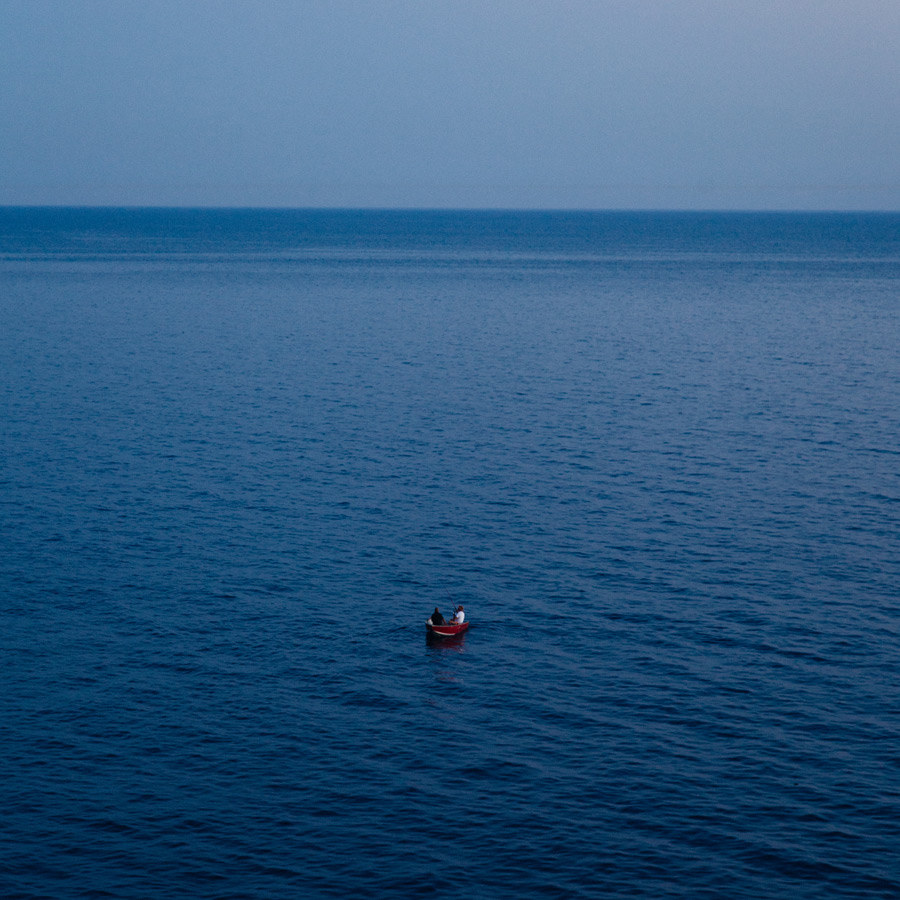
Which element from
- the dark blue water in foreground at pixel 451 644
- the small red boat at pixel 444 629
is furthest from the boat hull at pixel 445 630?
the dark blue water in foreground at pixel 451 644

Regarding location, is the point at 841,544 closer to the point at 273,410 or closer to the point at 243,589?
the point at 243,589

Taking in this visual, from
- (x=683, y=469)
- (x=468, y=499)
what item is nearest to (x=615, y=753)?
(x=468, y=499)

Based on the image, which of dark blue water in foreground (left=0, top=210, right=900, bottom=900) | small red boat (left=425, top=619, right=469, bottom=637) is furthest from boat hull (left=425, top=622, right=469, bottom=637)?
dark blue water in foreground (left=0, top=210, right=900, bottom=900)

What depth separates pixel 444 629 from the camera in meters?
44.5

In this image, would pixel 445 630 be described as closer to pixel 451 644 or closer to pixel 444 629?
pixel 444 629

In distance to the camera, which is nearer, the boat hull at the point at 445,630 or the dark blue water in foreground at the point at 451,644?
the dark blue water in foreground at the point at 451,644

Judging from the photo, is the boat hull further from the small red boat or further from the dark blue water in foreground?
the dark blue water in foreground

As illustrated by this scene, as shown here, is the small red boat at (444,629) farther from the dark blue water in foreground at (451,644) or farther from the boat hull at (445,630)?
the dark blue water in foreground at (451,644)

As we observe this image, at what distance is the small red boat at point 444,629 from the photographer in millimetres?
44250

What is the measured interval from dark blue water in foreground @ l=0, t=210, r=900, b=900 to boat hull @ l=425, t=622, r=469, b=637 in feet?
2.16

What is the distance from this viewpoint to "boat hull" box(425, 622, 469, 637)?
1743 inches

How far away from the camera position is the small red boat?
44.2 m

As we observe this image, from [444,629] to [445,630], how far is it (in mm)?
90

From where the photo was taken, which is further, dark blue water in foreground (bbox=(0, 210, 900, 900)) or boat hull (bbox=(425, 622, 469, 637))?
boat hull (bbox=(425, 622, 469, 637))
